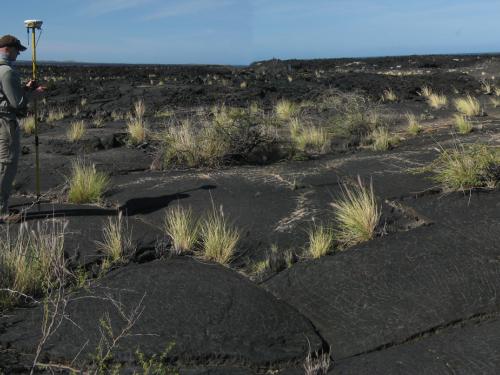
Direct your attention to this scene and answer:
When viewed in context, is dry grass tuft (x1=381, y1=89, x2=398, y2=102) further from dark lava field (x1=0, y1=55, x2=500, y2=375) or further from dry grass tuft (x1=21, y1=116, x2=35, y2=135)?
dark lava field (x1=0, y1=55, x2=500, y2=375)

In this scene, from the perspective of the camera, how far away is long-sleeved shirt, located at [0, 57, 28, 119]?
7.36m

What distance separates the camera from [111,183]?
995cm

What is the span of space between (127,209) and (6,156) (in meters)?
1.63

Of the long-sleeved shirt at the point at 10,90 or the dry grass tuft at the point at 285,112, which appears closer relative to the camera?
the long-sleeved shirt at the point at 10,90

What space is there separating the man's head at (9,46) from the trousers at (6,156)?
2.60 feet

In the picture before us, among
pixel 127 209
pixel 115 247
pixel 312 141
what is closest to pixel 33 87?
pixel 127 209

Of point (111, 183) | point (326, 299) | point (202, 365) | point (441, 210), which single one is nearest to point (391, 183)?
point (441, 210)

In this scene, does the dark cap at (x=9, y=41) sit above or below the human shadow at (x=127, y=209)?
above

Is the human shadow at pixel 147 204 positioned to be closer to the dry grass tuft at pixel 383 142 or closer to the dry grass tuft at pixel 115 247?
the dry grass tuft at pixel 115 247

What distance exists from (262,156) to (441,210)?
17.6ft

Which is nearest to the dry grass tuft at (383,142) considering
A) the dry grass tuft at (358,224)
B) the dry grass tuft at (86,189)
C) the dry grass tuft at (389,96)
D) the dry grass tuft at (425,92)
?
the dry grass tuft at (86,189)

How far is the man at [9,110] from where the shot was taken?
7395mm

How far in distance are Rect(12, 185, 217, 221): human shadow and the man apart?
1.11ft

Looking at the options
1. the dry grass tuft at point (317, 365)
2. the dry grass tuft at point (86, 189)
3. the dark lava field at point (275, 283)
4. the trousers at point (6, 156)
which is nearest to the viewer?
the dry grass tuft at point (317, 365)
